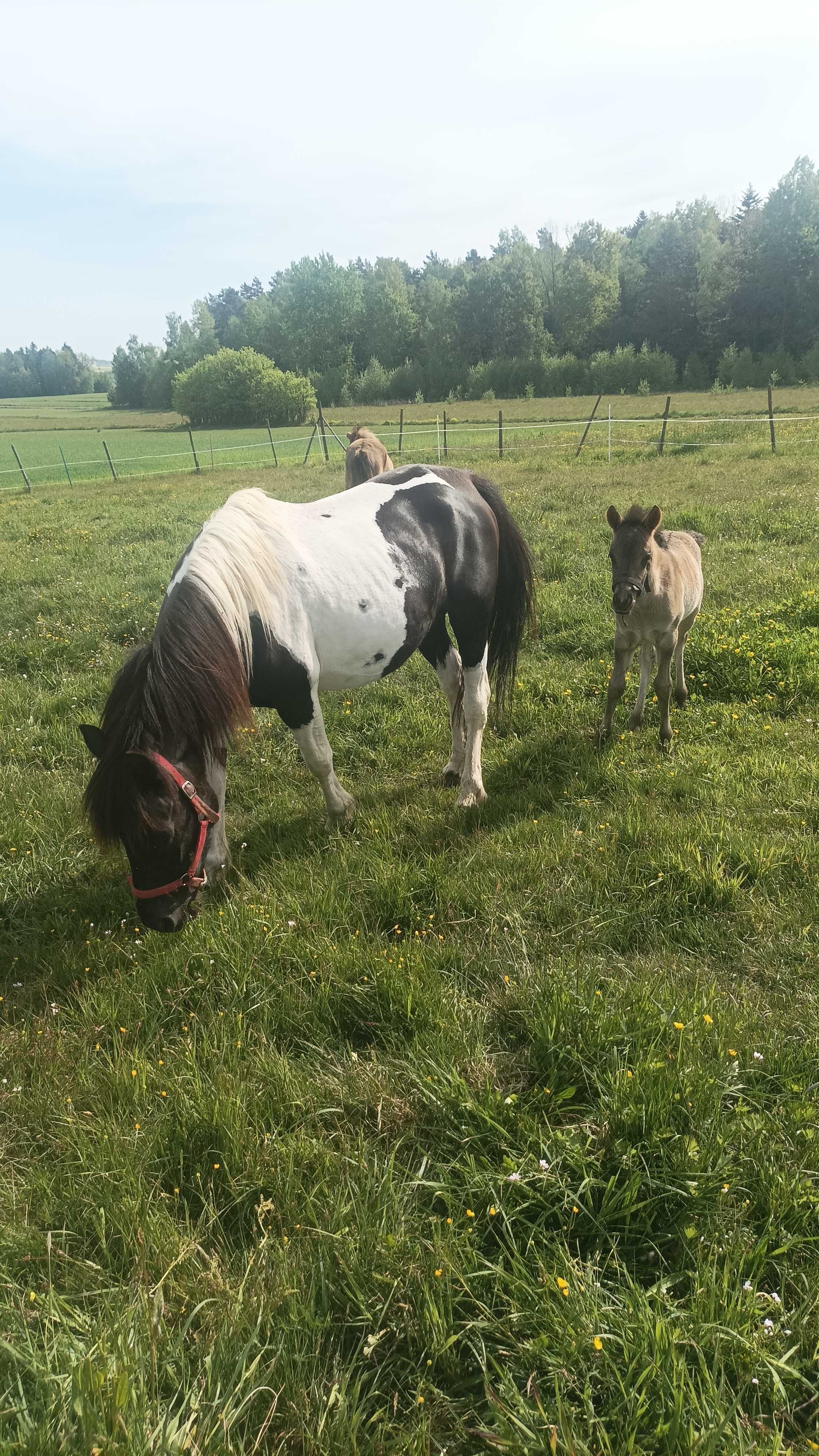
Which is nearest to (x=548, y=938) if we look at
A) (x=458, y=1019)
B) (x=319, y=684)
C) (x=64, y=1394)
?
(x=458, y=1019)

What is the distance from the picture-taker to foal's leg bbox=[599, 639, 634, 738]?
16.2ft

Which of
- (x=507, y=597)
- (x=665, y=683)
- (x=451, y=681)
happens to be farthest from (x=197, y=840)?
(x=665, y=683)

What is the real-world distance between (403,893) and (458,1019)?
827 millimetres

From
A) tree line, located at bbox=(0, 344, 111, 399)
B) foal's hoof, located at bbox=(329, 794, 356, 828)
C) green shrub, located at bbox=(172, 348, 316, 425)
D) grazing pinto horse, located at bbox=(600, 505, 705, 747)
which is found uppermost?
tree line, located at bbox=(0, 344, 111, 399)

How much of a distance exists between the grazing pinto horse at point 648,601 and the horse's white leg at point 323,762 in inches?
77.3

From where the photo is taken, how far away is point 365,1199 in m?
1.96

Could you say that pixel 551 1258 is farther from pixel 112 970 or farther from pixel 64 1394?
pixel 112 970

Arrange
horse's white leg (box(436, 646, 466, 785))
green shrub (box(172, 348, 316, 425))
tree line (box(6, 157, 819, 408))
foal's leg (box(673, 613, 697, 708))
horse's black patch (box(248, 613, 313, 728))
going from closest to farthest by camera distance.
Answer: horse's black patch (box(248, 613, 313, 728)), horse's white leg (box(436, 646, 466, 785)), foal's leg (box(673, 613, 697, 708)), tree line (box(6, 157, 819, 408)), green shrub (box(172, 348, 316, 425))

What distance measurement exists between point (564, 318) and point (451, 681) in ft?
226

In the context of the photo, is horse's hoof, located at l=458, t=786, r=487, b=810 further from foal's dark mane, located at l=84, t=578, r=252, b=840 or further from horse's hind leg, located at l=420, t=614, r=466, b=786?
foal's dark mane, located at l=84, t=578, r=252, b=840

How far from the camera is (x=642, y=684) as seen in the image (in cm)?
520

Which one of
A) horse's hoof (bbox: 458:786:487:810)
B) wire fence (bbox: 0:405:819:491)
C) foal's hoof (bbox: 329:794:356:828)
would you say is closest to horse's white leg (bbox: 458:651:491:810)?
horse's hoof (bbox: 458:786:487:810)

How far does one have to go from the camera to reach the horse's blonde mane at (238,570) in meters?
3.23

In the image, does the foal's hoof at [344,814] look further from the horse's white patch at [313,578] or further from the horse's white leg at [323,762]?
the horse's white patch at [313,578]
